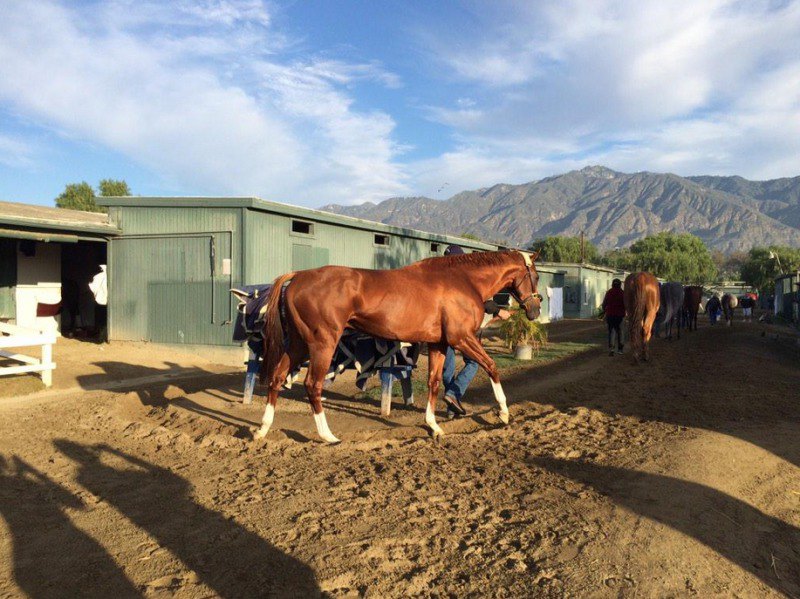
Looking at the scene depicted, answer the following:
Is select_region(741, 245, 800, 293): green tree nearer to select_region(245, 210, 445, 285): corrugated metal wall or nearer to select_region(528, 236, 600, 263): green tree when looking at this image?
select_region(528, 236, 600, 263): green tree

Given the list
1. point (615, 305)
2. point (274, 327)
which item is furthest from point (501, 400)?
point (615, 305)

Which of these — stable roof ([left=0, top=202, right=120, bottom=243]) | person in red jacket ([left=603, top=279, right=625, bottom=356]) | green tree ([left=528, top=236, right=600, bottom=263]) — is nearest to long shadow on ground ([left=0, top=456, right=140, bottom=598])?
stable roof ([left=0, top=202, right=120, bottom=243])

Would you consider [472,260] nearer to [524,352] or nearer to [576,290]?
[524,352]

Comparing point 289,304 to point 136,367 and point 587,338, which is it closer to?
point 136,367

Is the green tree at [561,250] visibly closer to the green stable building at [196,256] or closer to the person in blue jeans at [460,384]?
the green stable building at [196,256]

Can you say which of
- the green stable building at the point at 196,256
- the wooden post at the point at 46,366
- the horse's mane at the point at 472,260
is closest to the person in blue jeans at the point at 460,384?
the horse's mane at the point at 472,260

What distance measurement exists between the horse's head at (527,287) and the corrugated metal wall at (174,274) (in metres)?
8.04

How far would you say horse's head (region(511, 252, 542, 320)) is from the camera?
6715mm

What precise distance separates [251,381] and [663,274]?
68088mm

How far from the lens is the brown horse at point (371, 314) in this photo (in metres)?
5.60

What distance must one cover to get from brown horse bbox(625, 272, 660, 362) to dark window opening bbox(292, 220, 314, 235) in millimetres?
8321

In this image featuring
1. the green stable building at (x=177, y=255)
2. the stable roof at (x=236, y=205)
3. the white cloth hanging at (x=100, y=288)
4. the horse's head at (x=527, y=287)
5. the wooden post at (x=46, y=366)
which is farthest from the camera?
the white cloth hanging at (x=100, y=288)

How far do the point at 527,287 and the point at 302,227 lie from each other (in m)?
9.37

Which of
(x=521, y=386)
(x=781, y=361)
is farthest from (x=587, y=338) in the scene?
(x=521, y=386)
